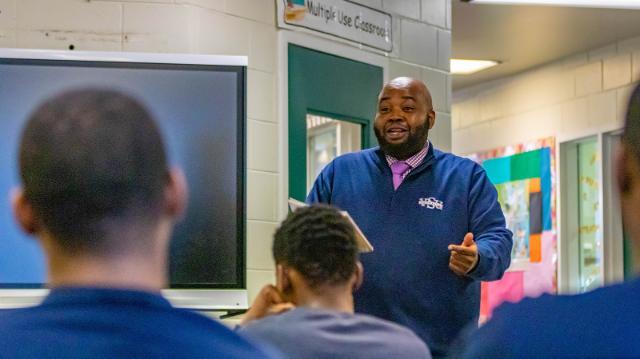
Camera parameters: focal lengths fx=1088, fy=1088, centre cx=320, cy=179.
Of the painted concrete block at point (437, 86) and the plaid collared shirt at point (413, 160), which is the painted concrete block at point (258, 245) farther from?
the painted concrete block at point (437, 86)

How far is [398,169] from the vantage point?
307cm

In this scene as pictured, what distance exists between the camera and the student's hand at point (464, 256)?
2771 mm

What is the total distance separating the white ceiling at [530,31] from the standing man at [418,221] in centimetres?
266

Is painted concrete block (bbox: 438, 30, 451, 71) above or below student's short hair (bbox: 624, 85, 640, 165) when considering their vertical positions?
above

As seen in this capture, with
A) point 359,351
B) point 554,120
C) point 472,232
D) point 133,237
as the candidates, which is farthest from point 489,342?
point 554,120

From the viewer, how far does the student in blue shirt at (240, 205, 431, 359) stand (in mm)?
1611

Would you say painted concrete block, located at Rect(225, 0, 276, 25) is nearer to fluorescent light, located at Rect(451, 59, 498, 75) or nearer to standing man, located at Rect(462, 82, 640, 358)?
standing man, located at Rect(462, 82, 640, 358)

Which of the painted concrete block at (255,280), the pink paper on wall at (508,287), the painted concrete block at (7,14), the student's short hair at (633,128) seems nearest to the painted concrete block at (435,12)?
the painted concrete block at (255,280)

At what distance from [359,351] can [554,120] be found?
6021mm

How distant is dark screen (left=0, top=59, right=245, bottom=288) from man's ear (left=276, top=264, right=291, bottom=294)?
1433mm

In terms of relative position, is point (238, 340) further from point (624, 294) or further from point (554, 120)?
point (554, 120)

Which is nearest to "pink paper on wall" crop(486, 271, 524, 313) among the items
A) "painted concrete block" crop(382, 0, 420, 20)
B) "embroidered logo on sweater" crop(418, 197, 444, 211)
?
"painted concrete block" crop(382, 0, 420, 20)

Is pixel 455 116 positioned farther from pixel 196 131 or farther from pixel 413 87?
pixel 413 87

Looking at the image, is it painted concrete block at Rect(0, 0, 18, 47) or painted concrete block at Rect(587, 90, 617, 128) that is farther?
painted concrete block at Rect(587, 90, 617, 128)
